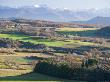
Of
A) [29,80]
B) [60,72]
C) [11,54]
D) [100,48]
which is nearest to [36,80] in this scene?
[29,80]

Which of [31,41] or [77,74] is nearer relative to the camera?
[77,74]

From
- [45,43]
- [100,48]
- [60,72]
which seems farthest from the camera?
[45,43]

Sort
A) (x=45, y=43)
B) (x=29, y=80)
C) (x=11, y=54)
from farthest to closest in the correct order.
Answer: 1. (x=45, y=43)
2. (x=11, y=54)
3. (x=29, y=80)

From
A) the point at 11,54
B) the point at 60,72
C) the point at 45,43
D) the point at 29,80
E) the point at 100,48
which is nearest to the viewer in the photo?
the point at 29,80

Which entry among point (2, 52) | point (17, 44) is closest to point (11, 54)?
point (2, 52)

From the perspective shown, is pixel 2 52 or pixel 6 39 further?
pixel 6 39

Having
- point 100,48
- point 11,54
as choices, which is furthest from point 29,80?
point 100,48

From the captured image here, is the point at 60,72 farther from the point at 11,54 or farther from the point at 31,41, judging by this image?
the point at 31,41

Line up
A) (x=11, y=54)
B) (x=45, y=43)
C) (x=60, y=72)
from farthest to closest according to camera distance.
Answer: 1. (x=45, y=43)
2. (x=11, y=54)
3. (x=60, y=72)

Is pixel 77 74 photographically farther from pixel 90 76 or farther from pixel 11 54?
pixel 11 54
